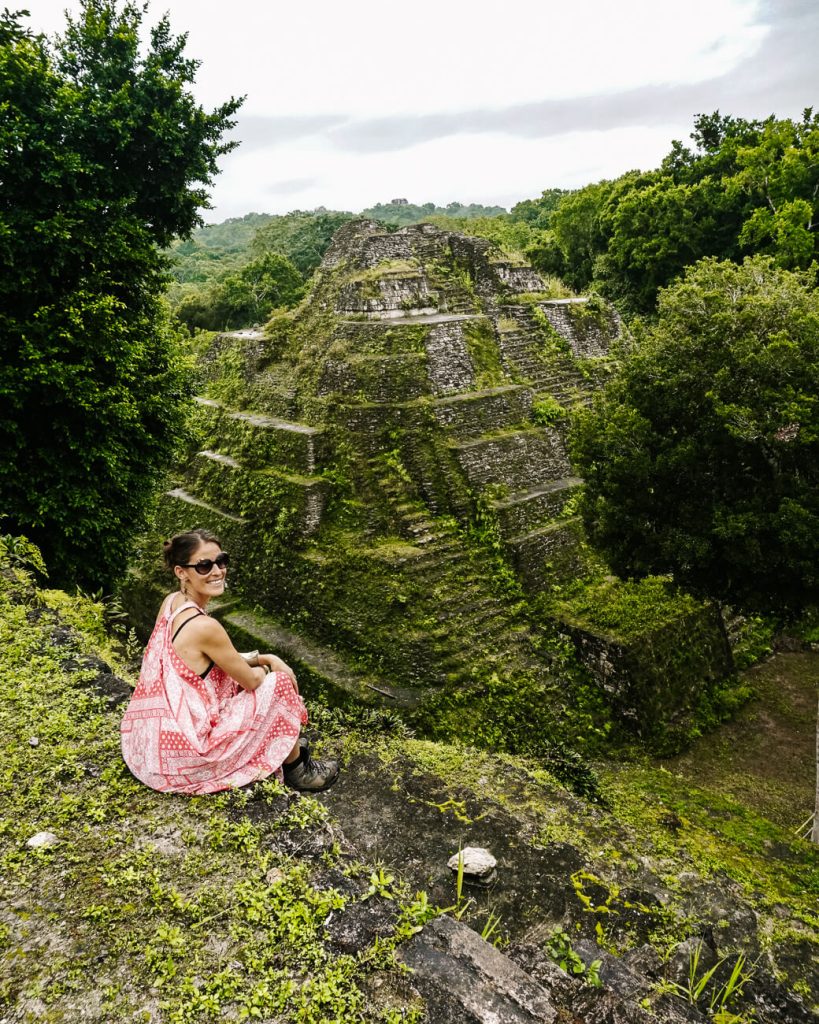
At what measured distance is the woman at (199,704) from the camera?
2.88 metres

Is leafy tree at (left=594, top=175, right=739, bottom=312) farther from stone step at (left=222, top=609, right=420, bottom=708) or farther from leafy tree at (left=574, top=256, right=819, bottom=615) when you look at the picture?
stone step at (left=222, top=609, right=420, bottom=708)

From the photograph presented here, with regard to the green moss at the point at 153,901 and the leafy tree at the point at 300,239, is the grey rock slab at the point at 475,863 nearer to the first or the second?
the green moss at the point at 153,901

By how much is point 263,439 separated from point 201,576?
26.7 ft

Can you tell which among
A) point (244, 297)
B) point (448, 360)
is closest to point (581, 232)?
point (244, 297)

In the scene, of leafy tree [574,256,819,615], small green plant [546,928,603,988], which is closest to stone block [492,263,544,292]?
leafy tree [574,256,819,615]

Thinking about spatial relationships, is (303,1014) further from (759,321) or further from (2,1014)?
(759,321)

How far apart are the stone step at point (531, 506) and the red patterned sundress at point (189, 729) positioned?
659cm

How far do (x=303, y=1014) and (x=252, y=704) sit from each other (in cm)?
135

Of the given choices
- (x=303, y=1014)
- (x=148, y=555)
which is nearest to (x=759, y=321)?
(x=303, y=1014)

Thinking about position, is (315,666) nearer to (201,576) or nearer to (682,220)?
(201,576)

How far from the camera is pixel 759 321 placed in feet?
21.8

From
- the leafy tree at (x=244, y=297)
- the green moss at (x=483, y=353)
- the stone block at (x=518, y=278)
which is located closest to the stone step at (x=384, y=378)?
the green moss at (x=483, y=353)

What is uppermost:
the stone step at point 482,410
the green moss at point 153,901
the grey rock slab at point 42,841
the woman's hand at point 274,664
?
the stone step at point 482,410

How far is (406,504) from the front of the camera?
943 cm
